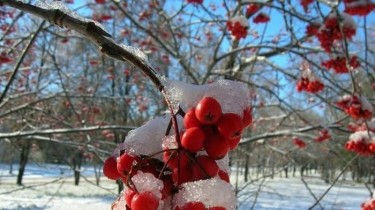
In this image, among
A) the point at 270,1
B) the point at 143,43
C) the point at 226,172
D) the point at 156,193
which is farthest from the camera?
the point at 143,43

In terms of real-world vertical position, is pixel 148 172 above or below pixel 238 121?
below

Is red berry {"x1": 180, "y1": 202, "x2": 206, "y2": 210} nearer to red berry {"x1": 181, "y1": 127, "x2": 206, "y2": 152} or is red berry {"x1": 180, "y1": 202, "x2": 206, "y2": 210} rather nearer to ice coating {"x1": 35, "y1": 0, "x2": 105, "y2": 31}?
red berry {"x1": 181, "y1": 127, "x2": 206, "y2": 152}

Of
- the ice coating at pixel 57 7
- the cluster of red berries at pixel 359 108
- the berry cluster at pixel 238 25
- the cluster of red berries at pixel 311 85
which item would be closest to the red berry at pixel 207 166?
the ice coating at pixel 57 7

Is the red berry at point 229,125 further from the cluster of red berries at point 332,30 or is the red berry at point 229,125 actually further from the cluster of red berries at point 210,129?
the cluster of red berries at point 332,30

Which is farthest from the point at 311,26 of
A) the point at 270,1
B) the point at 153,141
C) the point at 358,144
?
the point at 153,141

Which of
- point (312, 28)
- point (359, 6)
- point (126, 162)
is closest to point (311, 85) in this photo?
point (312, 28)

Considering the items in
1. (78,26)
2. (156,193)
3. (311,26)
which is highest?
(311,26)

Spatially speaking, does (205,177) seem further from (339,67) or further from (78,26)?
(339,67)
